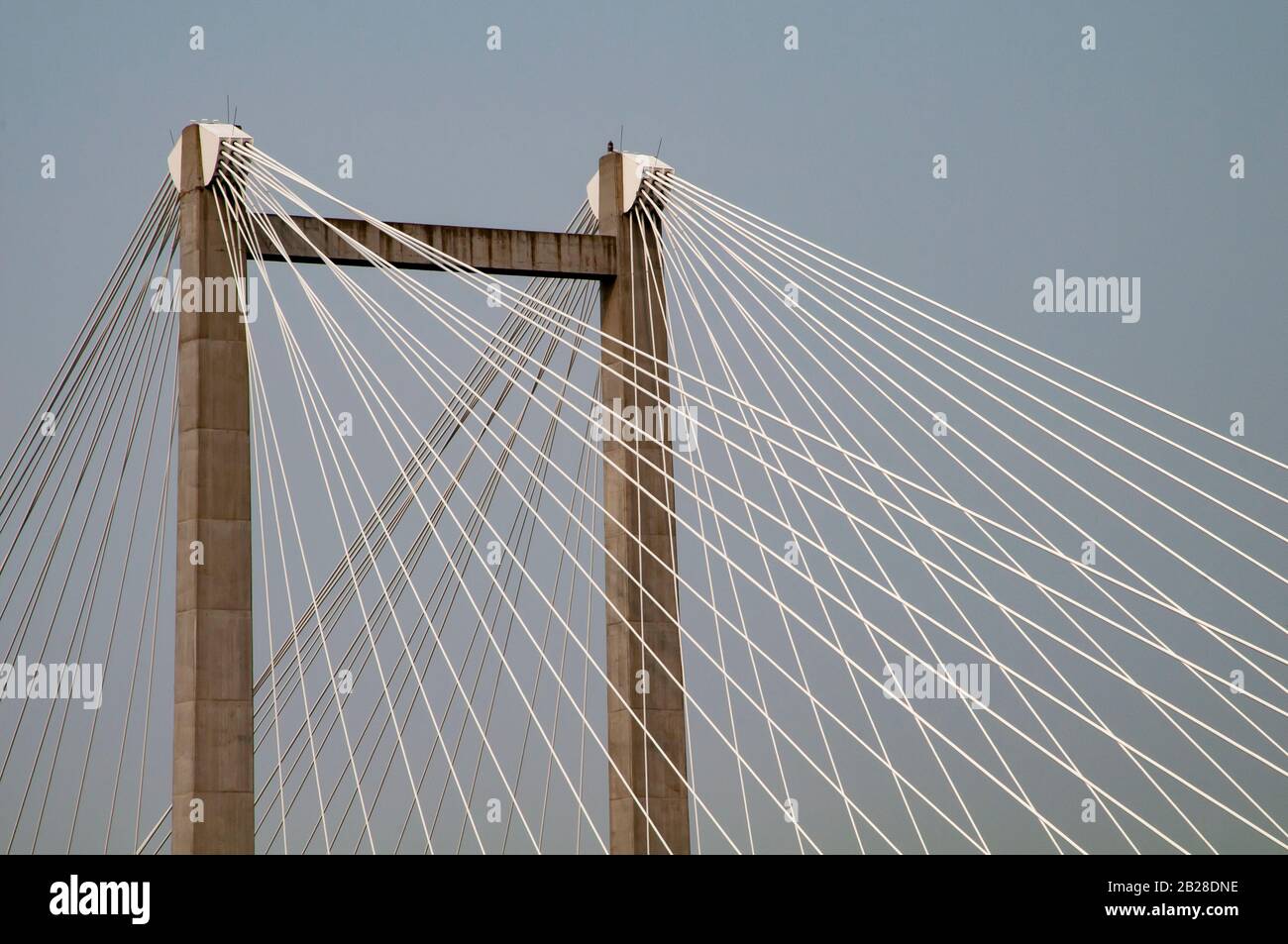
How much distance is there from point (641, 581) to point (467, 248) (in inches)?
112

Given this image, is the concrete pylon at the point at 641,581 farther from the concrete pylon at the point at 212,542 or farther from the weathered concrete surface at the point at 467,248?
the concrete pylon at the point at 212,542

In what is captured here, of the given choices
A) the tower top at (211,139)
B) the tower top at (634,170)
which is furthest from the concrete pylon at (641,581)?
the tower top at (211,139)

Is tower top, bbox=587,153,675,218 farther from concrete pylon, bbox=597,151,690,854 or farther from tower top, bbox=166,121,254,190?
tower top, bbox=166,121,254,190

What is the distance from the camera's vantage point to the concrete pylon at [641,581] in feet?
64.1

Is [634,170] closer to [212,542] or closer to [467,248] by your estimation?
[467,248]

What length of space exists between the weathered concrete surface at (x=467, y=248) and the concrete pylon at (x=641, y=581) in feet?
0.80

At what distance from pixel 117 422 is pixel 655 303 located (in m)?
4.21

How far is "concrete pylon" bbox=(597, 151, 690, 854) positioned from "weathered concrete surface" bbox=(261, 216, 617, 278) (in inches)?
9.6

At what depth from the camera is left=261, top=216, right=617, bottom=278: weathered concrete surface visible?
18672 millimetres
